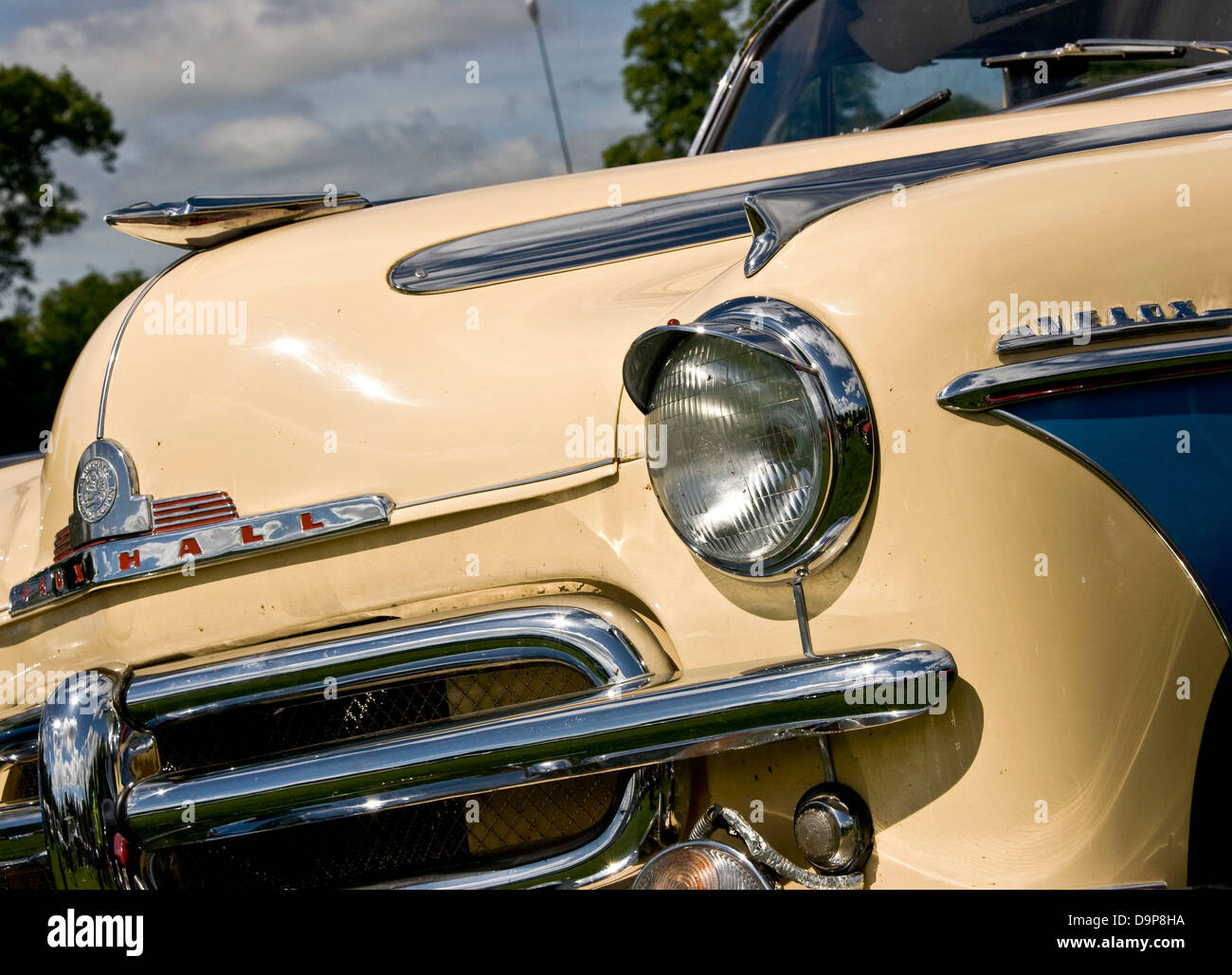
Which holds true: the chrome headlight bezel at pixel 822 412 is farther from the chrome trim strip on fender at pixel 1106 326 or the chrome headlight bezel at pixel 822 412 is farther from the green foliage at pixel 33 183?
the green foliage at pixel 33 183

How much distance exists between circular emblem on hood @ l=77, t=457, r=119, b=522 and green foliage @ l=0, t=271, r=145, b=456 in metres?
11.6

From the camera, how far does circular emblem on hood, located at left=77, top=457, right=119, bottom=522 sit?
1844 millimetres

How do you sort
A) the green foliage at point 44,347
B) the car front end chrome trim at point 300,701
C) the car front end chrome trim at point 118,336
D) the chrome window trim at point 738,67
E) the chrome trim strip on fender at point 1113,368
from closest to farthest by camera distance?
1. the chrome trim strip on fender at point 1113,368
2. the car front end chrome trim at point 300,701
3. the car front end chrome trim at point 118,336
4. the chrome window trim at point 738,67
5. the green foliage at point 44,347

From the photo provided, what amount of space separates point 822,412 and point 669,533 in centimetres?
29

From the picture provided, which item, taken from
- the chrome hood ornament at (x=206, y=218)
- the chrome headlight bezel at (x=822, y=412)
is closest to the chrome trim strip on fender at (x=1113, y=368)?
the chrome headlight bezel at (x=822, y=412)

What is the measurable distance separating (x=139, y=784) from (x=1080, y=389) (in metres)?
1.23

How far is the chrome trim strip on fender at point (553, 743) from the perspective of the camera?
4.25 ft

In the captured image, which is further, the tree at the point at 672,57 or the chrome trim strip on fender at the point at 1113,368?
the tree at the point at 672,57

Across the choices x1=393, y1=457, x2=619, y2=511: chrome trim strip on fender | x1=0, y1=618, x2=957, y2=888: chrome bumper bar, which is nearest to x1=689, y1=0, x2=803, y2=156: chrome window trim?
x1=393, y1=457, x2=619, y2=511: chrome trim strip on fender

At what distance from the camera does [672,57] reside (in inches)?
475

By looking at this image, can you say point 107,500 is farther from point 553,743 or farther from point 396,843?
point 553,743

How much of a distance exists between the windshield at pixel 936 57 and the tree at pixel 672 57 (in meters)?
8.59

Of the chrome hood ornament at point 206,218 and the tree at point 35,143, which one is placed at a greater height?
the tree at point 35,143

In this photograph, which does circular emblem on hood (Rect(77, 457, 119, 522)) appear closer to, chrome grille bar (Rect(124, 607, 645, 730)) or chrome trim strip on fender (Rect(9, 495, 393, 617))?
chrome trim strip on fender (Rect(9, 495, 393, 617))
